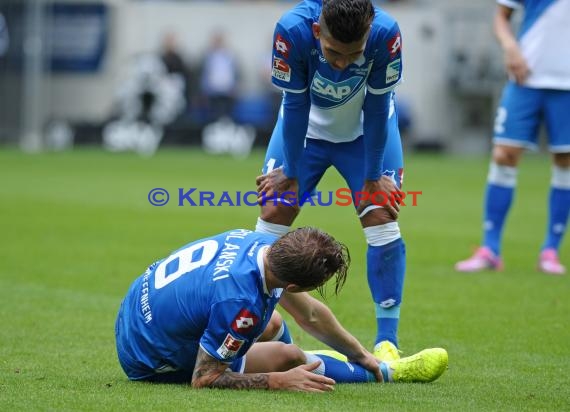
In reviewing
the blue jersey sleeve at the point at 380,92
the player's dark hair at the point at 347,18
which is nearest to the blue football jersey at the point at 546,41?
the blue jersey sleeve at the point at 380,92

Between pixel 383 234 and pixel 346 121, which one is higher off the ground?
pixel 346 121

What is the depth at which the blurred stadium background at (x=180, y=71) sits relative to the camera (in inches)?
1048

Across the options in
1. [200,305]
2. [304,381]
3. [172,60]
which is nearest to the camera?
[200,305]

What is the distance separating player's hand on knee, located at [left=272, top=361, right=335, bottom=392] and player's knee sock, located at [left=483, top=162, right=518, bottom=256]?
4.40 metres

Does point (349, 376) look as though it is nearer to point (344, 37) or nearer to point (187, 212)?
point (344, 37)

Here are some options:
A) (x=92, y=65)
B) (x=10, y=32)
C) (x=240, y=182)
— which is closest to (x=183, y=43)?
(x=92, y=65)

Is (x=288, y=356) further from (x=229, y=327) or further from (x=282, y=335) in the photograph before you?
(x=229, y=327)

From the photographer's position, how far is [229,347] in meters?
4.98

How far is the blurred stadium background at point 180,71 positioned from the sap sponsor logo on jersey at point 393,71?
65.3ft

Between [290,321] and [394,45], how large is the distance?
229 centimetres

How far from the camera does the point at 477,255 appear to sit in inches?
372

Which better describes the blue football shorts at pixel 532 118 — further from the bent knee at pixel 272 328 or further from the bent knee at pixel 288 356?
the bent knee at pixel 288 356

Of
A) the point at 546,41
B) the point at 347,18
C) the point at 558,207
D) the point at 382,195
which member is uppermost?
the point at 347,18

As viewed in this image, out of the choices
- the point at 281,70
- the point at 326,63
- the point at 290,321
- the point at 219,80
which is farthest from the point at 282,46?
the point at 219,80
